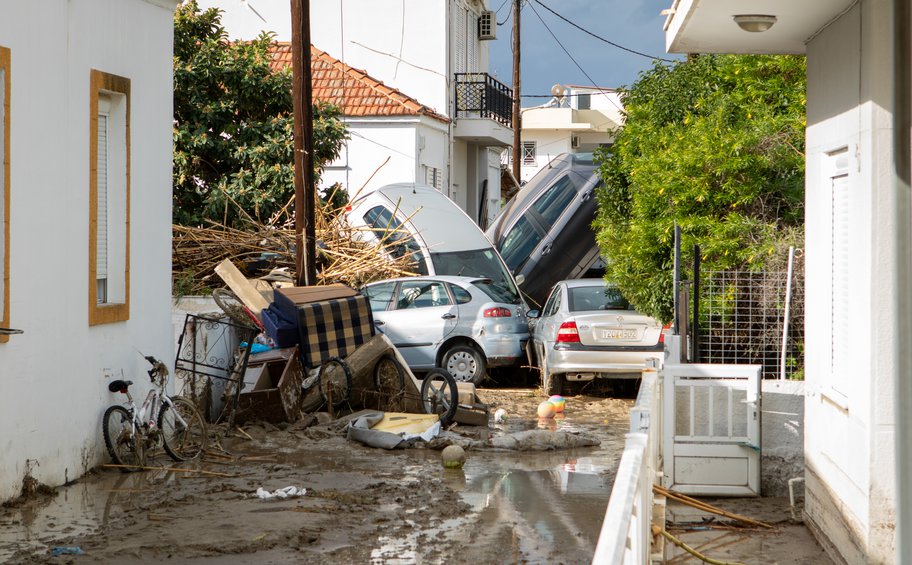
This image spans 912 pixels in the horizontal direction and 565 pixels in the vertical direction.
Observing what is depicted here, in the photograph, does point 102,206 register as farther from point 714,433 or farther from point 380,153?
point 380,153

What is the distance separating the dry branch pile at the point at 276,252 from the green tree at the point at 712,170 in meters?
4.44

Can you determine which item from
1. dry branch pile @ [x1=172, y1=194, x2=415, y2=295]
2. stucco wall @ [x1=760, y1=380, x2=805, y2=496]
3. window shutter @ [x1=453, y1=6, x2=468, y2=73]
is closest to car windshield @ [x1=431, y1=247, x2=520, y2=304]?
dry branch pile @ [x1=172, y1=194, x2=415, y2=295]

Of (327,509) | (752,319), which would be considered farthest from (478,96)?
(327,509)

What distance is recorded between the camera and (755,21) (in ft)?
27.5

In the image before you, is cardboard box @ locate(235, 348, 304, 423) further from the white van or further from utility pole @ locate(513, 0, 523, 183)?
utility pole @ locate(513, 0, 523, 183)

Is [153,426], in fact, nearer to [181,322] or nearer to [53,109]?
[53,109]

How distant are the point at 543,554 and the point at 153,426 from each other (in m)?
4.37

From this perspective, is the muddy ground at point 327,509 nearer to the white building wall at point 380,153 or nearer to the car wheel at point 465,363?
the car wheel at point 465,363

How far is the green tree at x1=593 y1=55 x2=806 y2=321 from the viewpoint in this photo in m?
12.9

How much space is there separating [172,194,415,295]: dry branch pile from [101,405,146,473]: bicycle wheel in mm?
5718

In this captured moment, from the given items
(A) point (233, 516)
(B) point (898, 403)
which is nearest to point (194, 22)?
(A) point (233, 516)

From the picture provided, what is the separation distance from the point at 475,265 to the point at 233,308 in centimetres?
711

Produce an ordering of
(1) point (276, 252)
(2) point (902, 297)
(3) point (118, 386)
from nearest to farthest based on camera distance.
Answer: (2) point (902, 297)
(3) point (118, 386)
(1) point (276, 252)

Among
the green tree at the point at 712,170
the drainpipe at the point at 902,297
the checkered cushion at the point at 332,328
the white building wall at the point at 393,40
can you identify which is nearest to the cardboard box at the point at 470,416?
the checkered cushion at the point at 332,328
